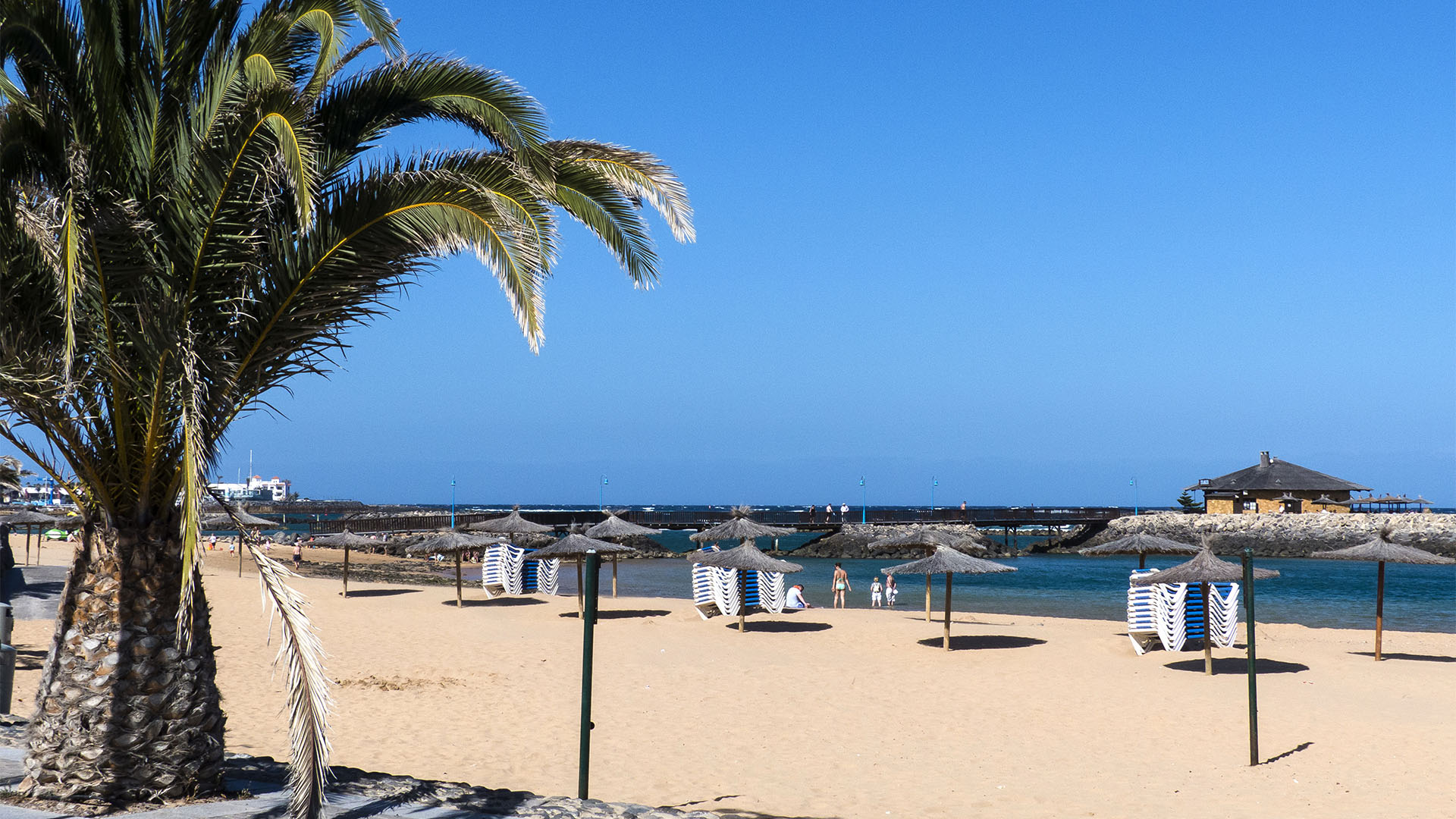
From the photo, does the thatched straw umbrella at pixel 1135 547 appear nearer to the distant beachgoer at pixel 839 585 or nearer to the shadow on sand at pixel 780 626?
the shadow on sand at pixel 780 626

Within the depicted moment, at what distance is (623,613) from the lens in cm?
2203

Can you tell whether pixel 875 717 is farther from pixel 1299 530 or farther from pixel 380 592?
pixel 1299 530

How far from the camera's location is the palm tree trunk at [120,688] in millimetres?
5270

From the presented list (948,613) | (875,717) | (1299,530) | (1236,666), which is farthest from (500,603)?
(1299,530)

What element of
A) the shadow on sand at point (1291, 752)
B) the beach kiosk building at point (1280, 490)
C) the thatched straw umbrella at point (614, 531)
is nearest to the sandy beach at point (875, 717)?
the shadow on sand at point (1291, 752)

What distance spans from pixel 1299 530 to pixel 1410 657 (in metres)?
48.3

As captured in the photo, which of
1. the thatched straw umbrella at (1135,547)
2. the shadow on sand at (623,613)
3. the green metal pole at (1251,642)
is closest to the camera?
the green metal pole at (1251,642)

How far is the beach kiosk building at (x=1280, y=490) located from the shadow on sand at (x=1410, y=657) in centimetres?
5238

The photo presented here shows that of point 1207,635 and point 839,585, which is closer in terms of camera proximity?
point 1207,635

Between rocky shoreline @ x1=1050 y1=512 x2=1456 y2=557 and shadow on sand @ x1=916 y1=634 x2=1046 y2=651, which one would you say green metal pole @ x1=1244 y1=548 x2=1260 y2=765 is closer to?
shadow on sand @ x1=916 y1=634 x2=1046 y2=651

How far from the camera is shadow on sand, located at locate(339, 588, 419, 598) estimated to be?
26.3 meters

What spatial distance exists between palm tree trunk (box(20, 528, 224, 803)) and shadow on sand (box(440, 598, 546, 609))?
1807 centimetres

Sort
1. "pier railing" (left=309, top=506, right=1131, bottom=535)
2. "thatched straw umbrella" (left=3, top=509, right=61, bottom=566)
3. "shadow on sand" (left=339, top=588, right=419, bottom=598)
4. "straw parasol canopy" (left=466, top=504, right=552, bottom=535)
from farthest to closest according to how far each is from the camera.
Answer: "pier railing" (left=309, top=506, right=1131, bottom=535), "straw parasol canopy" (left=466, top=504, right=552, bottom=535), "shadow on sand" (left=339, top=588, right=419, bottom=598), "thatched straw umbrella" (left=3, top=509, right=61, bottom=566)

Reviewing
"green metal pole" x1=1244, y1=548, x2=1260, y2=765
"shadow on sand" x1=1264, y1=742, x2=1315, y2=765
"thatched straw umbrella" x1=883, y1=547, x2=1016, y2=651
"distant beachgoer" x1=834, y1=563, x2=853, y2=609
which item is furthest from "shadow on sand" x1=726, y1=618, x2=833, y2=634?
"green metal pole" x1=1244, y1=548, x2=1260, y2=765
